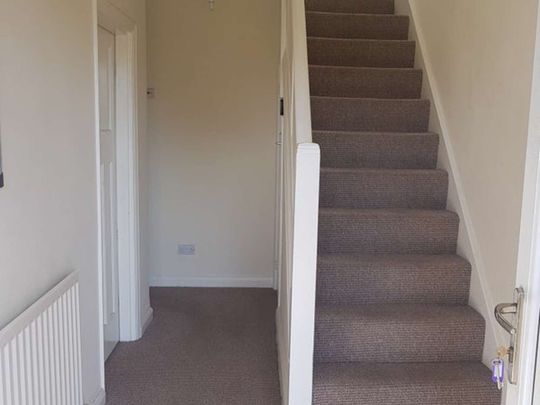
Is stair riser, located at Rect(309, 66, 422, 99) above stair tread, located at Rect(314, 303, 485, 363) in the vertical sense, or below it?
above

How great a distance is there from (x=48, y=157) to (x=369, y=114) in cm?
194

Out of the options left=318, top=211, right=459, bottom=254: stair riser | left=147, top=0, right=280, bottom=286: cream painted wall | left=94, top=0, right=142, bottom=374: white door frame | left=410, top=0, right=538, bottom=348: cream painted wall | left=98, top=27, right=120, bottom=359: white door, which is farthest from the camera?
left=147, top=0, right=280, bottom=286: cream painted wall

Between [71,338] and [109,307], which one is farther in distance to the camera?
[109,307]

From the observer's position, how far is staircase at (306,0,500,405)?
222 cm

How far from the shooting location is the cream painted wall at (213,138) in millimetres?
4211

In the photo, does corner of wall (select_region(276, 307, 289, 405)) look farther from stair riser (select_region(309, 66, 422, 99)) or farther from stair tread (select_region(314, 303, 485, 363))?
stair riser (select_region(309, 66, 422, 99))

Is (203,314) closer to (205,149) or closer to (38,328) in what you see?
(205,149)

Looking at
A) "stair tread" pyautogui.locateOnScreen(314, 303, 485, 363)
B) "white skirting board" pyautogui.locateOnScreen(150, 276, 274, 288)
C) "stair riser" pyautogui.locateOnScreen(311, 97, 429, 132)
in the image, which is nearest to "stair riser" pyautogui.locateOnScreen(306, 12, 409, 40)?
"stair riser" pyautogui.locateOnScreen(311, 97, 429, 132)

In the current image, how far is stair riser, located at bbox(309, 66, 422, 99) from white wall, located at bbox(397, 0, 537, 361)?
0.29 meters

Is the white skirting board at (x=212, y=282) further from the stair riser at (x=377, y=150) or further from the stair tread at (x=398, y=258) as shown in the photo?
the stair tread at (x=398, y=258)

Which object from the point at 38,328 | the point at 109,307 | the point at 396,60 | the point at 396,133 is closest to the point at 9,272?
the point at 38,328

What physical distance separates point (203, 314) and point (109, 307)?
2.96 feet

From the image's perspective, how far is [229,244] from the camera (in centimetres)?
445

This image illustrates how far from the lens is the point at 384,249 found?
271cm
